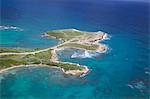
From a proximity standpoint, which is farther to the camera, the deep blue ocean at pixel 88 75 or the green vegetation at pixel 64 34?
the green vegetation at pixel 64 34

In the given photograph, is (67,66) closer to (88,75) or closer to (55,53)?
(88,75)

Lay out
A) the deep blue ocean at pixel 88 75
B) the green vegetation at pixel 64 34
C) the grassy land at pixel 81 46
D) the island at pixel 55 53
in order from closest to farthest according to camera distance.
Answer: the deep blue ocean at pixel 88 75 → the island at pixel 55 53 → the grassy land at pixel 81 46 → the green vegetation at pixel 64 34

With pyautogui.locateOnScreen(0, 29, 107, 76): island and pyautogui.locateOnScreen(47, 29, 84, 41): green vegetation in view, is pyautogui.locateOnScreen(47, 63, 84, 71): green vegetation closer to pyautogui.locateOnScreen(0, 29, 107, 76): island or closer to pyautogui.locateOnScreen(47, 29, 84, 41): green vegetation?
pyautogui.locateOnScreen(0, 29, 107, 76): island

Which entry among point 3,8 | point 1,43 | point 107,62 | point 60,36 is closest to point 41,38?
point 60,36

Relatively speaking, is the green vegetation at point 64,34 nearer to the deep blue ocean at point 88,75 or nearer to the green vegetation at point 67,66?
the deep blue ocean at point 88,75

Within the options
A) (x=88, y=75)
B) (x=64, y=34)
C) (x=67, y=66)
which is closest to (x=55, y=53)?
(x=67, y=66)

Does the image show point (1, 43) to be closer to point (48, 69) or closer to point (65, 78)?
point (48, 69)

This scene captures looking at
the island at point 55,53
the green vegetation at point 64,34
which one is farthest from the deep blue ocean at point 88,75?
the green vegetation at point 64,34

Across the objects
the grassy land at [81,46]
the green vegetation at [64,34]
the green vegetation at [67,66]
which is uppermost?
the green vegetation at [64,34]

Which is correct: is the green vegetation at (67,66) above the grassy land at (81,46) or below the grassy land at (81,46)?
below
